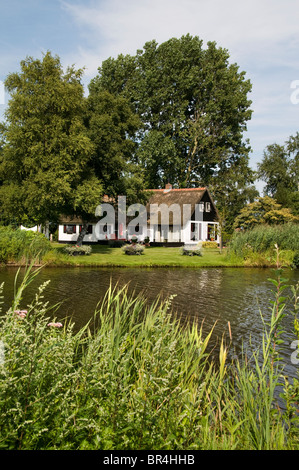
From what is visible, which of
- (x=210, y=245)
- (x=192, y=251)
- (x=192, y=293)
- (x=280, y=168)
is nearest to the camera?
(x=192, y=293)

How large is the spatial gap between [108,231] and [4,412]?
132 feet

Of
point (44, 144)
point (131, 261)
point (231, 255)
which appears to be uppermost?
point (44, 144)

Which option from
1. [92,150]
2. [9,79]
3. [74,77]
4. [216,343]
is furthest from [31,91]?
[216,343]

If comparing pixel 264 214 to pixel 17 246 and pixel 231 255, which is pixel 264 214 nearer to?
pixel 231 255

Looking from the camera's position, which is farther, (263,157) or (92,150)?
(263,157)

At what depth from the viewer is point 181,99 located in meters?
43.2

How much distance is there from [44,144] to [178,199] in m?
19.4

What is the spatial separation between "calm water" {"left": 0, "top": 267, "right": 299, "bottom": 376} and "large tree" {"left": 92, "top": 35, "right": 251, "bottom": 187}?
74.4 feet

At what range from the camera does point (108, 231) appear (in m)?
43.1

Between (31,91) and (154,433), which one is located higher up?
(31,91)

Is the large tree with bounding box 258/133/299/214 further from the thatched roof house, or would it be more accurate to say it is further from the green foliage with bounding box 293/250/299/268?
the green foliage with bounding box 293/250/299/268

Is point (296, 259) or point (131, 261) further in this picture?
point (296, 259)

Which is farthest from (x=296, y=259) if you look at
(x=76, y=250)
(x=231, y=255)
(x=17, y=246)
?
(x=17, y=246)

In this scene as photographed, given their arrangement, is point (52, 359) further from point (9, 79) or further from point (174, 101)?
point (174, 101)
